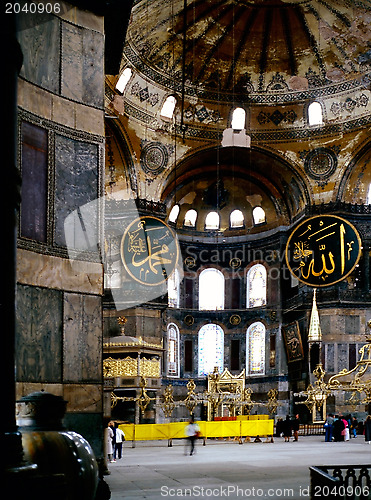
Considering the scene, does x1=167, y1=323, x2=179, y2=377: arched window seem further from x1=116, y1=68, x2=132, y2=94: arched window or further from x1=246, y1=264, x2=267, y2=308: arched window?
x1=116, y1=68, x2=132, y2=94: arched window

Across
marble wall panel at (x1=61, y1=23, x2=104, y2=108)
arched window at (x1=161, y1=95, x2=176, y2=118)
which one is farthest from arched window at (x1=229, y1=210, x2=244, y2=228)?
marble wall panel at (x1=61, y1=23, x2=104, y2=108)

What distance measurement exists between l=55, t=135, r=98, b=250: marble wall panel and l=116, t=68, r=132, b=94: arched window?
14.4 metres

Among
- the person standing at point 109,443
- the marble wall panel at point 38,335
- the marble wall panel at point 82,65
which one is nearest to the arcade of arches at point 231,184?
the person standing at point 109,443

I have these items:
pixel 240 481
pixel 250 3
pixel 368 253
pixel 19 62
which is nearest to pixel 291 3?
pixel 250 3

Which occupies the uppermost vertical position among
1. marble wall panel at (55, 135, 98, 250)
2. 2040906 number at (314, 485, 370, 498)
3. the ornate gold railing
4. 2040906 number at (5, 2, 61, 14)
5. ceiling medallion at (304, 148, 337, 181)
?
ceiling medallion at (304, 148, 337, 181)

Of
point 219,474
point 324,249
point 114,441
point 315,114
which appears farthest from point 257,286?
point 219,474

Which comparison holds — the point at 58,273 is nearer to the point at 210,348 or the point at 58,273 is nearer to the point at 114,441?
the point at 114,441

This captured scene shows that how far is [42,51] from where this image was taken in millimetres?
10461

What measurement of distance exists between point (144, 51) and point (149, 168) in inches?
179

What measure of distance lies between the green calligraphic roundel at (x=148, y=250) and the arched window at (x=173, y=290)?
5714 mm

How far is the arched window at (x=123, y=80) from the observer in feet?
81.7

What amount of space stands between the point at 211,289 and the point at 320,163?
7870 millimetres

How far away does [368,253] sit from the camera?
27359mm

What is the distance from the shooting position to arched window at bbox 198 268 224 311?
31.6 m
